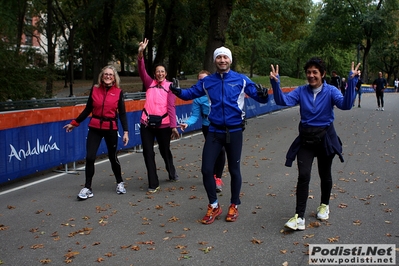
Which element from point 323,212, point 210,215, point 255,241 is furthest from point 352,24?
point 255,241

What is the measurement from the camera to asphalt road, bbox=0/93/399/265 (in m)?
5.20

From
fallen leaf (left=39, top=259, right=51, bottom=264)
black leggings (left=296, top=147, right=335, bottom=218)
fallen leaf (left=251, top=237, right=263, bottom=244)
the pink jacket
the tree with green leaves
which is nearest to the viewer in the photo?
fallen leaf (left=39, top=259, right=51, bottom=264)

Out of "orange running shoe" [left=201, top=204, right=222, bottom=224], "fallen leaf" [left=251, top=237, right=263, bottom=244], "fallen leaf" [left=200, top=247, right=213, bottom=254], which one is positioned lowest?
"fallen leaf" [left=200, top=247, right=213, bottom=254]

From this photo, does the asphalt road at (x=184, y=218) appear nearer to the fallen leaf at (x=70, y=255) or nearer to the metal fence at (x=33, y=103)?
the fallen leaf at (x=70, y=255)

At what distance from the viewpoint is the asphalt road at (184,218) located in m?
5.20

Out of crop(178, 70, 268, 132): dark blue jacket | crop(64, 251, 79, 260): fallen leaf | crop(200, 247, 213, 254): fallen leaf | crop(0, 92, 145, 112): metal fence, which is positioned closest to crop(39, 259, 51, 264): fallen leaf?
crop(64, 251, 79, 260): fallen leaf

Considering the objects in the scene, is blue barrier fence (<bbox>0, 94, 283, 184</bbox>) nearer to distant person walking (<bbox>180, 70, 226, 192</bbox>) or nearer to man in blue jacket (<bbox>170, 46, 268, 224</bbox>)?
distant person walking (<bbox>180, 70, 226, 192</bbox>)

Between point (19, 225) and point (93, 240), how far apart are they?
1.28m

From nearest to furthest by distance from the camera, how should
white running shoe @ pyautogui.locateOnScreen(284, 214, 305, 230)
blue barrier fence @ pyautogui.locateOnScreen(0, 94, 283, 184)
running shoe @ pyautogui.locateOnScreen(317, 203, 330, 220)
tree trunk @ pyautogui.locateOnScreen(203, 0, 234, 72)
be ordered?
white running shoe @ pyautogui.locateOnScreen(284, 214, 305, 230) < running shoe @ pyautogui.locateOnScreen(317, 203, 330, 220) < blue barrier fence @ pyautogui.locateOnScreen(0, 94, 283, 184) < tree trunk @ pyautogui.locateOnScreen(203, 0, 234, 72)

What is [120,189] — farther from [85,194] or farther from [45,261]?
[45,261]

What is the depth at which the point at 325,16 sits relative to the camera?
168 feet

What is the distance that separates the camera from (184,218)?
6508 mm

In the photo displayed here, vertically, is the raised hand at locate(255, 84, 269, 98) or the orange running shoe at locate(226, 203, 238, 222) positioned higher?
the raised hand at locate(255, 84, 269, 98)

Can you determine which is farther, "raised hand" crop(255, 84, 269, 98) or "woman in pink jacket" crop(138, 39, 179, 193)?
"woman in pink jacket" crop(138, 39, 179, 193)
